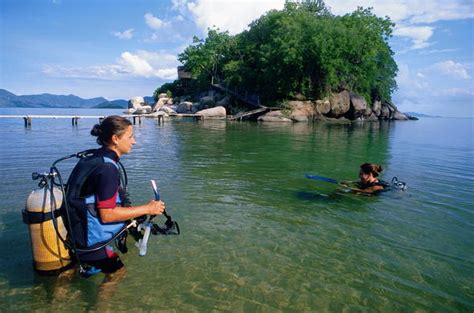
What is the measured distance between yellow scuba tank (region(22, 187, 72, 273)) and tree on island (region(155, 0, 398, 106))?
4692cm

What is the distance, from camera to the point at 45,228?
420 centimetres

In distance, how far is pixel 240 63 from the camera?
57188 mm

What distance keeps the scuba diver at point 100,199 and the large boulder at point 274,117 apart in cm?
4424

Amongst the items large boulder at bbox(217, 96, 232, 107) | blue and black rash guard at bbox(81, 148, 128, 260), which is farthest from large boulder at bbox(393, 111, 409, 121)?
blue and black rash guard at bbox(81, 148, 128, 260)

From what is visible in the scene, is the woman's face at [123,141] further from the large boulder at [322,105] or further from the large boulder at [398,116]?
the large boulder at [398,116]

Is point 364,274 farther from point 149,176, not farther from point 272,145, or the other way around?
point 272,145

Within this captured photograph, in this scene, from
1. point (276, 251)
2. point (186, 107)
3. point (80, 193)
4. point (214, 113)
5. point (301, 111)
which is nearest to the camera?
point (80, 193)

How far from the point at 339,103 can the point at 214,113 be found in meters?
19.6

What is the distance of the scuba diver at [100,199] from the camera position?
3.74 m

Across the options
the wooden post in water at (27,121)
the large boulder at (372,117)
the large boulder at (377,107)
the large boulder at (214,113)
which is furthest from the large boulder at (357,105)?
the wooden post in water at (27,121)

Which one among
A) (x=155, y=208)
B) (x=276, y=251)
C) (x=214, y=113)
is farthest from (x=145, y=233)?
(x=214, y=113)

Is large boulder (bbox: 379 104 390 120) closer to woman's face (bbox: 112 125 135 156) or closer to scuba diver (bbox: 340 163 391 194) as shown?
scuba diver (bbox: 340 163 391 194)

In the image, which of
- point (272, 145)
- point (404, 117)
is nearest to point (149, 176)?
point (272, 145)

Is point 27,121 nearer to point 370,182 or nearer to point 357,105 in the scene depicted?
point 370,182
